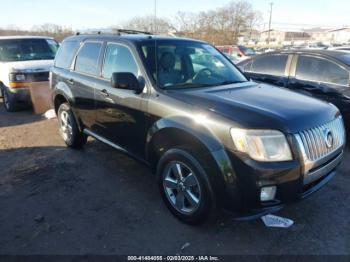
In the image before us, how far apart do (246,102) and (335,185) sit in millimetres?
2028

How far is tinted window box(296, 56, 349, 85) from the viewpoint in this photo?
17.0ft

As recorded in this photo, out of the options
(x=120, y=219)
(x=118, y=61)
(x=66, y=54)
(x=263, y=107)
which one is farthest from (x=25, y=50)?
(x=263, y=107)

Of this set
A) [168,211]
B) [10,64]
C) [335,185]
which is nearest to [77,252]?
[168,211]

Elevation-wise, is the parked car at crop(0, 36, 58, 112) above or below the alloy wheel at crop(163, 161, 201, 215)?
above

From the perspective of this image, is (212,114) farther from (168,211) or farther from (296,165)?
(168,211)

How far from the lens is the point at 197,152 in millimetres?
2834

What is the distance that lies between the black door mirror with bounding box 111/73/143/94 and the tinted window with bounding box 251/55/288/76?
367cm

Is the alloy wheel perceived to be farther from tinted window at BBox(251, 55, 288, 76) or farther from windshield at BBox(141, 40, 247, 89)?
tinted window at BBox(251, 55, 288, 76)

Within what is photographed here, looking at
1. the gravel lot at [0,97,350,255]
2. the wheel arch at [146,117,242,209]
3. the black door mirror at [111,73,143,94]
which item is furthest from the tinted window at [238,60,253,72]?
the wheel arch at [146,117,242,209]

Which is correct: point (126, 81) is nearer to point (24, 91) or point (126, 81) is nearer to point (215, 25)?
point (24, 91)

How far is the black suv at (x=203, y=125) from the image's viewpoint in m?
2.53

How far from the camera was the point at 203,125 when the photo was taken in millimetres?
2748

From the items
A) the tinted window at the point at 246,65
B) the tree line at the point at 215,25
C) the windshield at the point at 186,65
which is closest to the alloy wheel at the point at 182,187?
the windshield at the point at 186,65

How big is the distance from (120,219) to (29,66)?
20.1 ft
